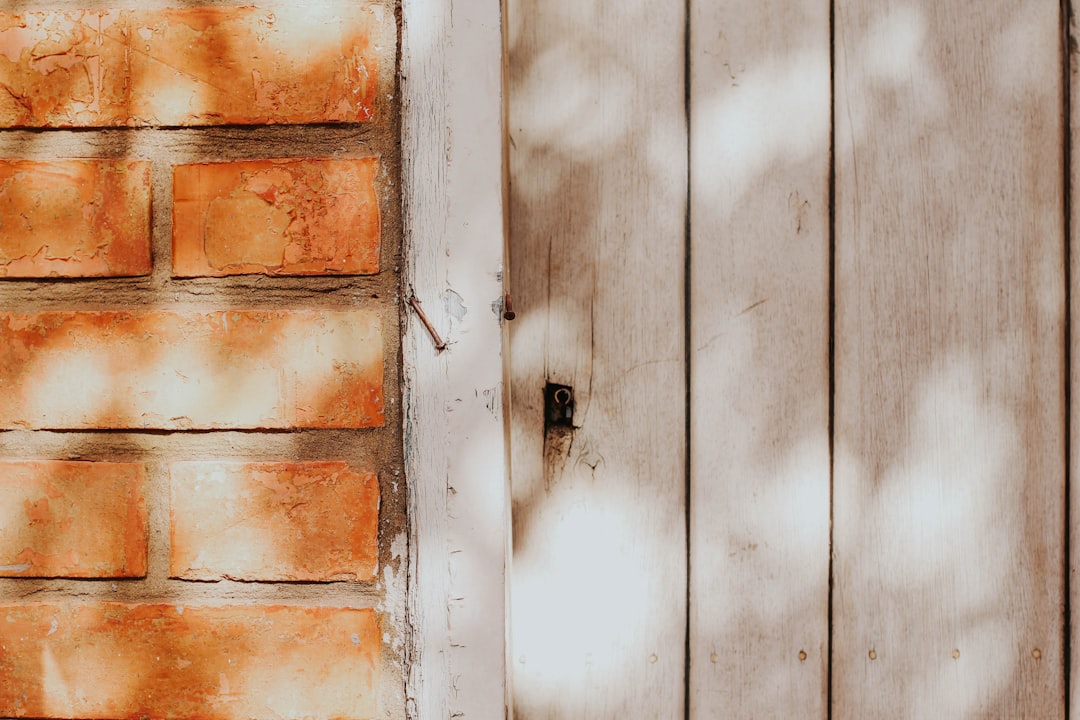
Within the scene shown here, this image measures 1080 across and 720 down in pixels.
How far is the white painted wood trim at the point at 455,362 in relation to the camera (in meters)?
0.53

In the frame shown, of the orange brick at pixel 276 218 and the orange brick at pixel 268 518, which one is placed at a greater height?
the orange brick at pixel 276 218

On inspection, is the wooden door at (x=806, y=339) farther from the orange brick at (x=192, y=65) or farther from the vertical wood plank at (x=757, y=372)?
→ the orange brick at (x=192, y=65)

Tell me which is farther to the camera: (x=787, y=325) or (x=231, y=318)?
(x=787, y=325)

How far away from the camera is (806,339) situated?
63 cm

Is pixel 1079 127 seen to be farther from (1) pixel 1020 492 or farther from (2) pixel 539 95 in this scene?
(2) pixel 539 95

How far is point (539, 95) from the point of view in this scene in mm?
627

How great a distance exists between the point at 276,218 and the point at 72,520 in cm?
28

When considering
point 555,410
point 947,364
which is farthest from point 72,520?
point 947,364

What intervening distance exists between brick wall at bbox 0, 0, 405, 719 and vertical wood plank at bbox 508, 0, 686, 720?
145 mm

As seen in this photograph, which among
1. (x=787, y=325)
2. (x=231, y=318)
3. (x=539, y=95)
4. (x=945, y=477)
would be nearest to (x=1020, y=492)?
(x=945, y=477)

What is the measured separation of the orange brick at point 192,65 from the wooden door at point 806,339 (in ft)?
0.55

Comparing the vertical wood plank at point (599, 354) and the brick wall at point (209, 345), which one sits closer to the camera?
the brick wall at point (209, 345)

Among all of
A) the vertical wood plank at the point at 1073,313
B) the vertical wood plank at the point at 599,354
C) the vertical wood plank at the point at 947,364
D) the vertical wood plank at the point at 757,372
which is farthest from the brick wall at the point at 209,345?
the vertical wood plank at the point at 1073,313

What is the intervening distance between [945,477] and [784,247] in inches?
9.9
